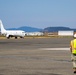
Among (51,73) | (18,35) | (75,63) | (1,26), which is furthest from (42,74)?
(1,26)

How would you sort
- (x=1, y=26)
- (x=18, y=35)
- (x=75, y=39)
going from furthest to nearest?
(x=1, y=26), (x=18, y=35), (x=75, y=39)

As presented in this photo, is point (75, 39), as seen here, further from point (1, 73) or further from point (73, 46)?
point (1, 73)

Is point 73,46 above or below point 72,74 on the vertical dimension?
above

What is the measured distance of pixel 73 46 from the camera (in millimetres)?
15453

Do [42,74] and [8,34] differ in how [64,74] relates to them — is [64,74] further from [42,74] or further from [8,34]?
[8,34]

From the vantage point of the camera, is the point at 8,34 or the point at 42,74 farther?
the point at 8,34

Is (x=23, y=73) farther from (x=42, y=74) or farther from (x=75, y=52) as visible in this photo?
(x=75, y=52)

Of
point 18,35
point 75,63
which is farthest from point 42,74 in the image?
point 18,35

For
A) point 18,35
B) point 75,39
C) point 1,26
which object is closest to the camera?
point 75,39

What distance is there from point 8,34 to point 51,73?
11349 centimetres

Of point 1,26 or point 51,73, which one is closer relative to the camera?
point 51,73

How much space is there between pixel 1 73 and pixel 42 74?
198 cm

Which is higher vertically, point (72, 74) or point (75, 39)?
point (75, 39)

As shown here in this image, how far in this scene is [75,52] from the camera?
15562 mm
